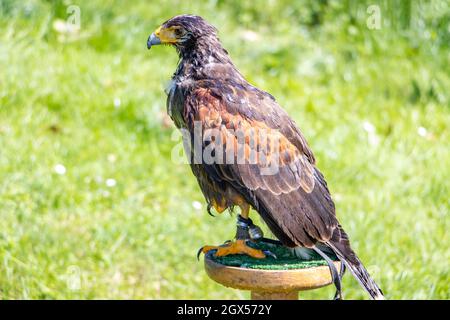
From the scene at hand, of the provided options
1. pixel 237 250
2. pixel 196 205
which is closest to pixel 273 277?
pixel 237 250

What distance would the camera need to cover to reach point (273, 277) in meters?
3.34

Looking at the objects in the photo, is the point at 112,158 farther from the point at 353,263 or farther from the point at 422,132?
the point at 353,263

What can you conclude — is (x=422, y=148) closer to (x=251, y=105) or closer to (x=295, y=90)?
(x=295, y=90)

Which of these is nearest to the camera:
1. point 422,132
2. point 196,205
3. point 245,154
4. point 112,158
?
point 245,154

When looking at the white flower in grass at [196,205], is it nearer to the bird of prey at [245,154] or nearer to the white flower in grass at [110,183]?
the white flower in grass at [110,183]

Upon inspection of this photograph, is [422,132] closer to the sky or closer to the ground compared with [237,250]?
closer to the sky

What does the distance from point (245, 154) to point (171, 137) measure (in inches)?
105

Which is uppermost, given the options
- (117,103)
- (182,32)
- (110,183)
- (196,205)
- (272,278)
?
(182,32)

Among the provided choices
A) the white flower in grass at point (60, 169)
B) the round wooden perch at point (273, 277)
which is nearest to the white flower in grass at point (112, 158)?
the white flower in grass at point (60, 169)

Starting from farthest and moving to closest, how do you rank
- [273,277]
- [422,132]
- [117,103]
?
[422,132] < [117,103] < [273,277]

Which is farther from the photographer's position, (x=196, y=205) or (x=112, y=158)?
(x=112, y=158)

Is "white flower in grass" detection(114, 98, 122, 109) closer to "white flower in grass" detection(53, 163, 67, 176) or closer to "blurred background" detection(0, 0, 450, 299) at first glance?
"blurred background" detection(0, 0, 450, 299)

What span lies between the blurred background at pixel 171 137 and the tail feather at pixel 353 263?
1333mm

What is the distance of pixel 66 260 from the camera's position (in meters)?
4.84
